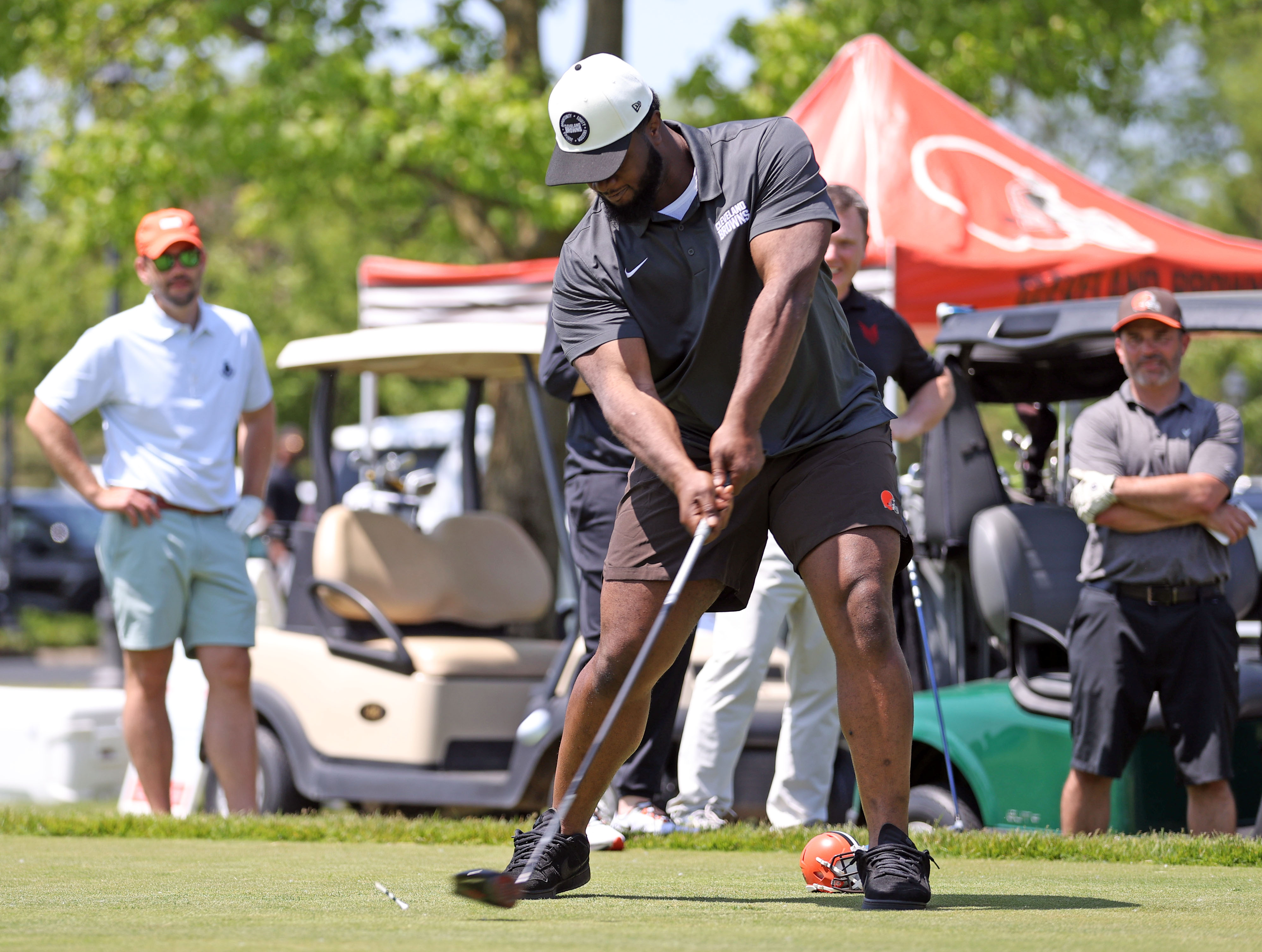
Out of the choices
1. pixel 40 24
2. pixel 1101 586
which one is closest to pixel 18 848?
pixel 1101 586

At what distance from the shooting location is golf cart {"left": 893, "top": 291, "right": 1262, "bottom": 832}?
20.1 ft

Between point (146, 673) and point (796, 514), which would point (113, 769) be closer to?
point (146, 673)

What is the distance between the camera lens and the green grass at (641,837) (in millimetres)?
5027

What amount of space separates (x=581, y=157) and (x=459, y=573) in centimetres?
455

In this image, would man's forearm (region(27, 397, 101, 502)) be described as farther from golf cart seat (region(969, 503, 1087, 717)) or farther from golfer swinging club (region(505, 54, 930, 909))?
golf cart seat (region(969, 503, 1087, 717))

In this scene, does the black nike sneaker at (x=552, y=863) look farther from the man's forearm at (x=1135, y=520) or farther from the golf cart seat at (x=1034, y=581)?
the golf cart seat at (x=1034, y=581)

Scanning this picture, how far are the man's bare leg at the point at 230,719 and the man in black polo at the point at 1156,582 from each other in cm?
292

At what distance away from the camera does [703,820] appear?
607 centimetres

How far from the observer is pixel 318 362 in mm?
8031

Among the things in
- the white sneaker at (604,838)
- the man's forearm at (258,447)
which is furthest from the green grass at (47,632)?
the white sneaker at (604,838)

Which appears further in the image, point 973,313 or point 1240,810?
point 973,313

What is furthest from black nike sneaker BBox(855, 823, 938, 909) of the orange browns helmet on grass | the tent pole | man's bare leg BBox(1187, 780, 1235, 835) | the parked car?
the parked car

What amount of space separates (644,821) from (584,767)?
6.07ft

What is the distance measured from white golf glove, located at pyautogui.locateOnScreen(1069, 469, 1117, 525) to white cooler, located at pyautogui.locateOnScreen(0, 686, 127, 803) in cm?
485
